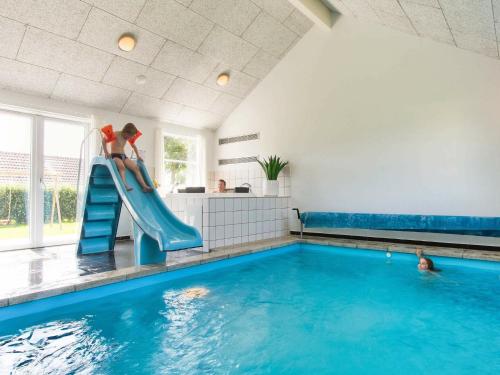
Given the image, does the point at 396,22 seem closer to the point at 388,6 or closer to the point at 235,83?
the point at 388,6

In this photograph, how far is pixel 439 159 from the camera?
4754 mm

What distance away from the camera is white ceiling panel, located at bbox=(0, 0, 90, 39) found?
3758mm

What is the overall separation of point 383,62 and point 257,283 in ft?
13.1

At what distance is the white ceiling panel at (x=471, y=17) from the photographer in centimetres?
279

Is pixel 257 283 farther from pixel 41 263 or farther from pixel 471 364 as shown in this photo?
pixel 41 263

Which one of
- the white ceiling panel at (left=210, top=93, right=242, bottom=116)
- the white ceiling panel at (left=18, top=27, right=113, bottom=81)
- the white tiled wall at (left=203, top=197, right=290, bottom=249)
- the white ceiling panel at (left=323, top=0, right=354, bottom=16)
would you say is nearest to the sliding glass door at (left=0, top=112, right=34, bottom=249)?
the white ceiling panel at (left=18, top=27, right=113, bottom=81)

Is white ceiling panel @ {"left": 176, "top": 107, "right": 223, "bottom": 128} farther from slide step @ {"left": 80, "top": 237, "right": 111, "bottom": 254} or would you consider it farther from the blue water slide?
slide step @ {"left": 80, "top": 237, "right": 111, "bottom": 254}

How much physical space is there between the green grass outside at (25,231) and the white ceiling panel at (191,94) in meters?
2.68

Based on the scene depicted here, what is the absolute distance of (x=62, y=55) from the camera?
4461 mm

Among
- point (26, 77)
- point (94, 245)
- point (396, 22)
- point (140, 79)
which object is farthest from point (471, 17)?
point (26, 77)

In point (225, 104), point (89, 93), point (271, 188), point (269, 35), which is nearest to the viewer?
point (89, 93)

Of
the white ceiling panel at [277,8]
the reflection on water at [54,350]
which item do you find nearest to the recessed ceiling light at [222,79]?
the white ceiling panel at [277,8]

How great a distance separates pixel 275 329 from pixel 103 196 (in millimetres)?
3069

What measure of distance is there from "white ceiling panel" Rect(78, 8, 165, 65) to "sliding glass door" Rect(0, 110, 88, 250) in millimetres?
1516
